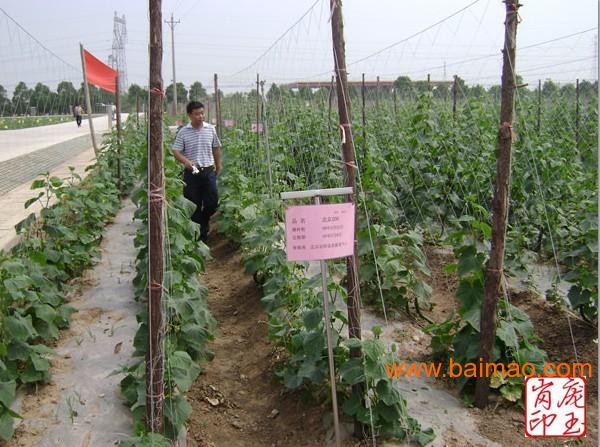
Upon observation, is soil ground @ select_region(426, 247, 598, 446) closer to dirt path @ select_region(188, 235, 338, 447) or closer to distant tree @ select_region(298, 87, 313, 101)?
dirt path @ select_region(188, 235, 338, 447)

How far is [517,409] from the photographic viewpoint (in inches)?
135

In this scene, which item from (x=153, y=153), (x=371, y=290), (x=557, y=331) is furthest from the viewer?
(x=371, y=290)

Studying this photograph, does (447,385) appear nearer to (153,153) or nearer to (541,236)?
(153,153)

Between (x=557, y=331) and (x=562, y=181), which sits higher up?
(x=562, y=181)

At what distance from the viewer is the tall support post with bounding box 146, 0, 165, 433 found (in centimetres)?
264

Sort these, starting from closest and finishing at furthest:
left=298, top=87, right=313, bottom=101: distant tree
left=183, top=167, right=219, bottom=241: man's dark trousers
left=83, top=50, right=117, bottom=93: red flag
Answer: left=183, top=167, right=219, bottom=241: man's dark trousers
left=83, top=50, right=117, bottom=93: red flag
left=298, top=87, right=313, bottom=101: distant tree

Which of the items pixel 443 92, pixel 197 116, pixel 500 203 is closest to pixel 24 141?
pixel 197 116

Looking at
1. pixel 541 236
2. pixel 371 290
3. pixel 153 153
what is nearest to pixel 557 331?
pixel 371 290

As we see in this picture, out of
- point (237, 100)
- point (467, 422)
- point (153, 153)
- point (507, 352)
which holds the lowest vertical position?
point (467, 422)

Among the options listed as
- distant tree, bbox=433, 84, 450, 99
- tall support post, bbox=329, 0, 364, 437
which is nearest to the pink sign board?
tall support post, bbox=329, 0, 364, 437

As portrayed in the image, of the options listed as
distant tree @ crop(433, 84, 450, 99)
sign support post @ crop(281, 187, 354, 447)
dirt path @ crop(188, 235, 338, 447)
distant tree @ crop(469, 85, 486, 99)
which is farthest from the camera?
distant tree @ crop(433, 84, 450, 99)

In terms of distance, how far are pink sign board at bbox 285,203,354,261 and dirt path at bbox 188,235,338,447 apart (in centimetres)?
109

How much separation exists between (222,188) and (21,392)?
4935 millimetres

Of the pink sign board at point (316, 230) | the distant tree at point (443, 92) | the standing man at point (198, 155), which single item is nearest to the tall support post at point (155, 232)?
the pink sign board at point (316, 230)
